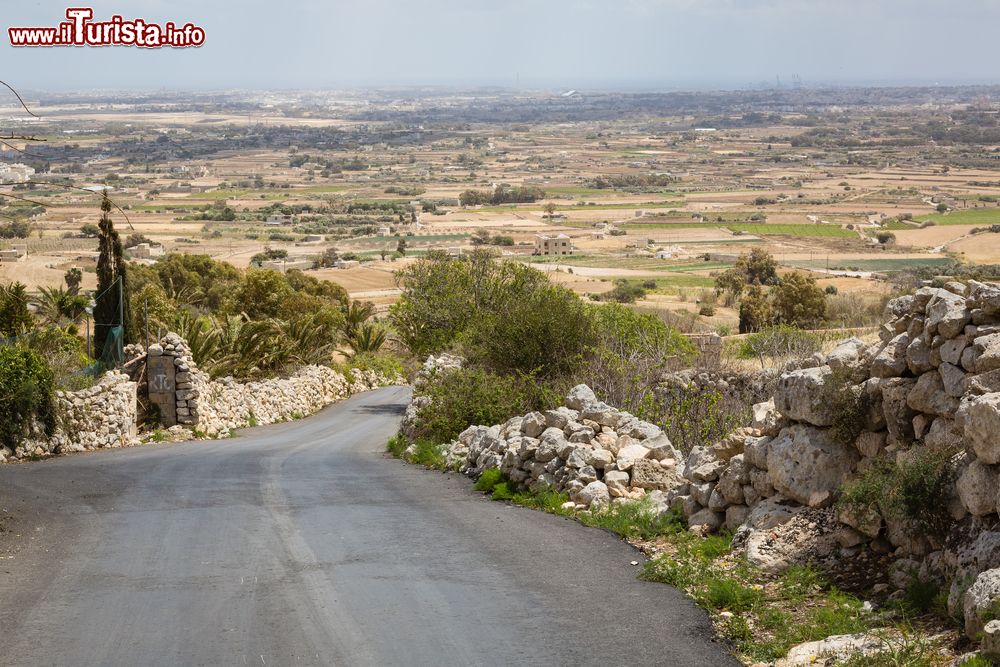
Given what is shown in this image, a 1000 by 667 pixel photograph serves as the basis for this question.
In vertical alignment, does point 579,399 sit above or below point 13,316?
above

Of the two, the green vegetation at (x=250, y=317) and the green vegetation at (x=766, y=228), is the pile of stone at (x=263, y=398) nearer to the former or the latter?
the green vegetation at (x=250, y=317)

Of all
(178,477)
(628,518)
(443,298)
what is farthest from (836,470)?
(443,298)

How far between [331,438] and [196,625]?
16955 mm

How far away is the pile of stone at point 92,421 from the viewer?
20.4 meters

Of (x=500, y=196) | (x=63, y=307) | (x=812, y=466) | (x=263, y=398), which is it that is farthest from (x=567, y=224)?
(x=812, y=466)

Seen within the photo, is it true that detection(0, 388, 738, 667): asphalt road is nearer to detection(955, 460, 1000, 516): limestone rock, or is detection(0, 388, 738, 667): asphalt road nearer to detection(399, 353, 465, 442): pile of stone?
detection(955, 460, 1000, 516): limestone rock

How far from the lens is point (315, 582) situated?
994cm

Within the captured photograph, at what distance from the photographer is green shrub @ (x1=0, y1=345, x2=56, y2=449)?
19469 mm

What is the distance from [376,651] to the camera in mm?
8219

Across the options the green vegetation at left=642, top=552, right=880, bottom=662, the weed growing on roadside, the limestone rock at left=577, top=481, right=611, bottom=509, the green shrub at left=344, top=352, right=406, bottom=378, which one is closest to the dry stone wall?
the weed growing on roadside

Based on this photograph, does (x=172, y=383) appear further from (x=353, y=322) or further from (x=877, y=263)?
(x=877, y=263)

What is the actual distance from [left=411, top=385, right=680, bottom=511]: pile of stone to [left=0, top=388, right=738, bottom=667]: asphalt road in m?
0.62

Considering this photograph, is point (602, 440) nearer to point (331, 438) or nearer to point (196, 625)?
point (196, 625)

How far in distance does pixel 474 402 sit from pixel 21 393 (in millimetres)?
7882
